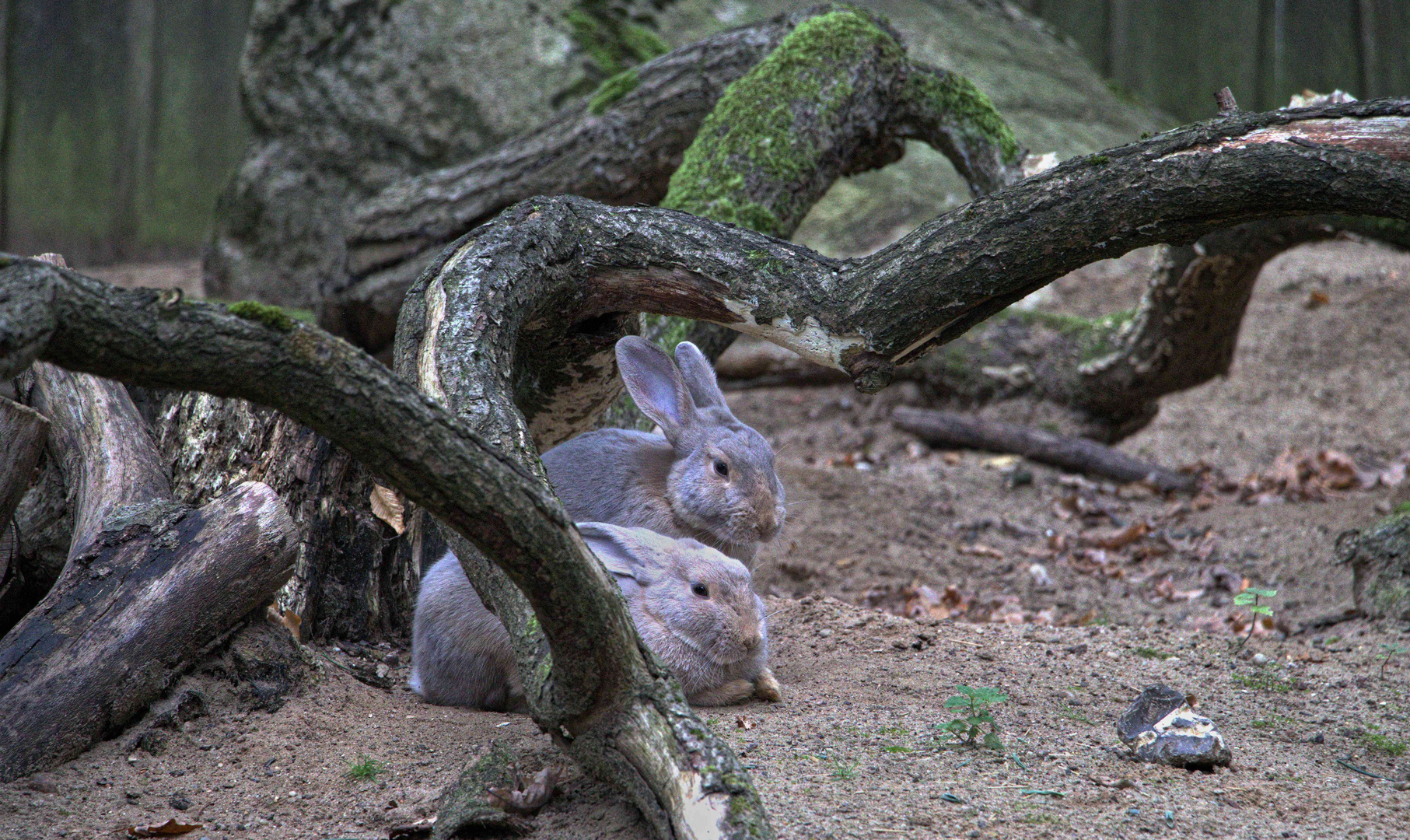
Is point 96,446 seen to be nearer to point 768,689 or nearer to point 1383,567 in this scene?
point 768,689

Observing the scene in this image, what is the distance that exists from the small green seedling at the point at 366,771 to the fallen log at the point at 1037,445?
18.2ft

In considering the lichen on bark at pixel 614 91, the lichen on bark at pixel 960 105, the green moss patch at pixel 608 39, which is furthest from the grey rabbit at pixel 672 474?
the green moss patch at pixel 608 39

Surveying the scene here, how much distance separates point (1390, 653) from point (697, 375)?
2.87 meters

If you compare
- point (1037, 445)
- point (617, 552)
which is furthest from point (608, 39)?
point (617, 552)

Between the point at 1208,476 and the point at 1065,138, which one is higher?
the point at 1065,138

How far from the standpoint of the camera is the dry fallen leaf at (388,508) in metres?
4.29

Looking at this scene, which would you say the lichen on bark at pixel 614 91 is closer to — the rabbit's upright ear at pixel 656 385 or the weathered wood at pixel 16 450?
the rabbit's upright ear at pixel 656 385

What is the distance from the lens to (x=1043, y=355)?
7918 millimetres

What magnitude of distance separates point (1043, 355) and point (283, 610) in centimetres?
574

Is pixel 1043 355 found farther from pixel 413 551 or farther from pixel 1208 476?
pixel 413 551

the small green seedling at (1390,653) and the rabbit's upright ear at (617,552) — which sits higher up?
the rabbit's upright ear at (617,552)

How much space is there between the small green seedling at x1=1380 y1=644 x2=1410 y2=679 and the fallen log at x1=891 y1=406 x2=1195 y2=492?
3130 mm

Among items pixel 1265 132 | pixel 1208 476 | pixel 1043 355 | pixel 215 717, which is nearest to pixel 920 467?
pixel 1043 355

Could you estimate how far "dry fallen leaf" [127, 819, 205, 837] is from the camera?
8.51ft
